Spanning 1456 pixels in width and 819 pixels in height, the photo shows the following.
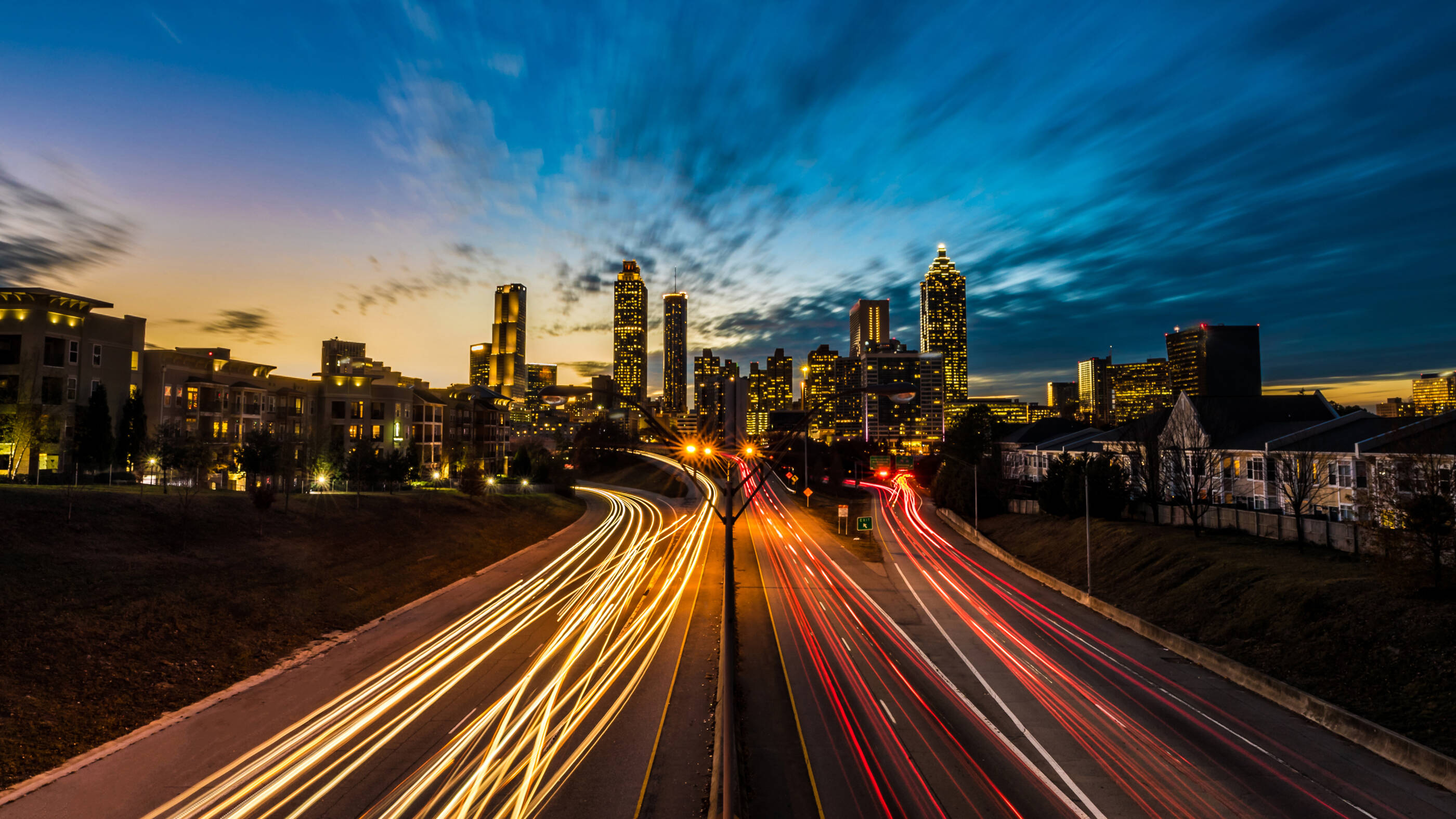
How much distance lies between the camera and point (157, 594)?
20.6 m

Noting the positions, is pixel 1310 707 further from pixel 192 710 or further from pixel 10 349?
pixel 10 349

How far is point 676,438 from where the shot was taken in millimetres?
18203

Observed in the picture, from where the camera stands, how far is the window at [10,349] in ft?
144

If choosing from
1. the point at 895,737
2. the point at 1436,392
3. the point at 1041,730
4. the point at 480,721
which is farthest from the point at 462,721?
the point at 1436,392

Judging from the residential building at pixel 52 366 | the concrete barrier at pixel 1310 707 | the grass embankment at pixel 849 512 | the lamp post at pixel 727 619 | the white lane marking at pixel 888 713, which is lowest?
the grass embankment at pixel 849 512

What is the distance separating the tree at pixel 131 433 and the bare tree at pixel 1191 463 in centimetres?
6775

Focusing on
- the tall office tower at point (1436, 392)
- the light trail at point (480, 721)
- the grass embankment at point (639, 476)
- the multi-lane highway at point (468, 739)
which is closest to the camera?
the multi-lane highway at point (468, 739)

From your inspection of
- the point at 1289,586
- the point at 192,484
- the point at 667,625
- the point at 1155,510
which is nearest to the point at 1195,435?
the point at 1155,510

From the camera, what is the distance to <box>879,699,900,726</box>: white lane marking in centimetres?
1644

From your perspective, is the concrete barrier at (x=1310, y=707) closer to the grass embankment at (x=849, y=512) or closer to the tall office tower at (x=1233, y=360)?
the grass embankment at (x=849, y=512)

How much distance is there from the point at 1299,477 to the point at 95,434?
73.4m

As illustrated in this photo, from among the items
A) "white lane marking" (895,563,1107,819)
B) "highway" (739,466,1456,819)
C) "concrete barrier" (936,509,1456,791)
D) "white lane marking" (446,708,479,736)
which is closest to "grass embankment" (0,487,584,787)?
"white lane marking" (446,708,479,736)

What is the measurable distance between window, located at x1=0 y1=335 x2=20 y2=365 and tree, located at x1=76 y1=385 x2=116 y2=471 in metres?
4.60

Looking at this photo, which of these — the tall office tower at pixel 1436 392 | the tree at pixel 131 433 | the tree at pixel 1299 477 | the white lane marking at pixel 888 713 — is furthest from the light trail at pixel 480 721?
the tall office tower at pixel 1436 392
